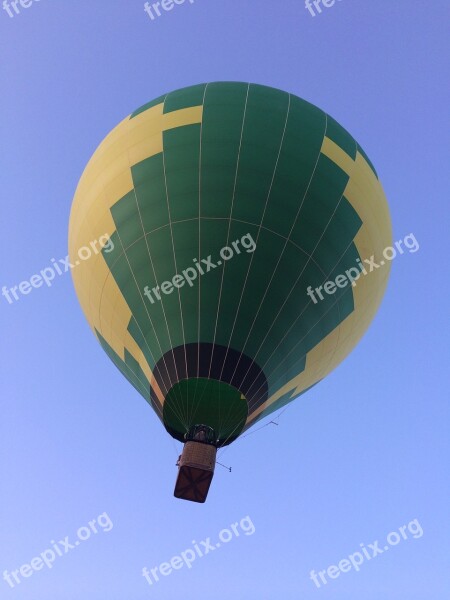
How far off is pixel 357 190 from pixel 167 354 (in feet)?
17.3

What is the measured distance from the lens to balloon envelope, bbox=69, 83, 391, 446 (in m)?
10.4

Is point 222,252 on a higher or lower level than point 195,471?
higher

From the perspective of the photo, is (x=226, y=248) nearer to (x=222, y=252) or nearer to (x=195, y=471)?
→ (x=222, y=252)

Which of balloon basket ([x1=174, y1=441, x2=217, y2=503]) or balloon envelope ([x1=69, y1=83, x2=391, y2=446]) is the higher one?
balloon envelope ([x1=69, y1=83, x2=391, y2=446])

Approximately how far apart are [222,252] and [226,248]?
11cm

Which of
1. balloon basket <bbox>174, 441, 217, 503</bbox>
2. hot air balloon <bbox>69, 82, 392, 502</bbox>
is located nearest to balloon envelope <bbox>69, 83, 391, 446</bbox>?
hot air balloon <bbox>69, 82, 392, 502</bbox>

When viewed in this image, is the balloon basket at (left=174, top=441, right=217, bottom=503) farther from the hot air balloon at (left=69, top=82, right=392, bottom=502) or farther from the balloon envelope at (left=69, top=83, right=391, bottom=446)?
the balloon envelope at (left=69, top=83, right=391, bottom=446)

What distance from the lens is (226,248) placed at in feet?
34.1

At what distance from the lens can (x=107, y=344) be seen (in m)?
12.6

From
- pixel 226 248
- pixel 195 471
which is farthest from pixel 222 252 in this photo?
pixel 195 471

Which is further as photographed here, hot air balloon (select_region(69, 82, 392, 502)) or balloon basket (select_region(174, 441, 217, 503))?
hot air balloon (select_region(69, 82, 392, 502))

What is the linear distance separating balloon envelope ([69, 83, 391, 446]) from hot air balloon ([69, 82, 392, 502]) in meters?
0.03

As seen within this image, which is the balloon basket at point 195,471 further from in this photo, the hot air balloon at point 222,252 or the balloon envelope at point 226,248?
the balloon envelope at point 226,248

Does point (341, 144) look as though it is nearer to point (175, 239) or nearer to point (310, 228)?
point (310, 228)
